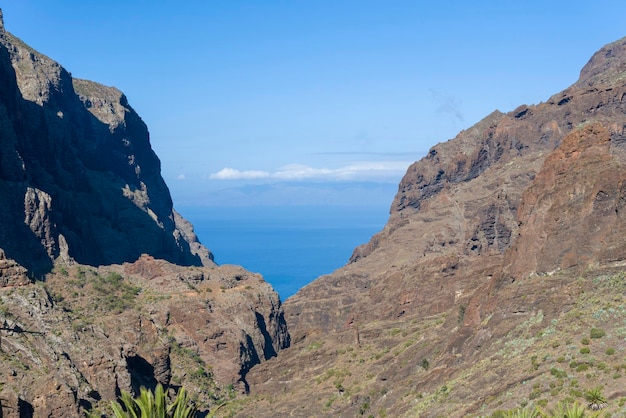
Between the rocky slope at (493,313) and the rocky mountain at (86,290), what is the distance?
6.58 m

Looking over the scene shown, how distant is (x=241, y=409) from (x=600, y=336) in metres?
42.2

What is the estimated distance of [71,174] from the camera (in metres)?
132

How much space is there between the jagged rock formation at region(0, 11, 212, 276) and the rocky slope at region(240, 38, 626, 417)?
2781 centimetres

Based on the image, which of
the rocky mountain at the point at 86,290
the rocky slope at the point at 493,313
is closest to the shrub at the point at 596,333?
the rocky slope at the point at 493,313

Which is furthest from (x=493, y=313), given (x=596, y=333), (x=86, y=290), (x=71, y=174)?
(x=71, y=174)

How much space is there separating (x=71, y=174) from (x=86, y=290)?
2919 centimetres

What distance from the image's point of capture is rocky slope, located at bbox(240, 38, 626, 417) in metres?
64.9

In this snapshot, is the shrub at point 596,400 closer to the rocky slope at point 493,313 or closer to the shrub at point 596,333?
the rocky slope at point 493,313

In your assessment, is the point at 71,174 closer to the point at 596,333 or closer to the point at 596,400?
the point at 596,333

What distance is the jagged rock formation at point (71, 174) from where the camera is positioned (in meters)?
109

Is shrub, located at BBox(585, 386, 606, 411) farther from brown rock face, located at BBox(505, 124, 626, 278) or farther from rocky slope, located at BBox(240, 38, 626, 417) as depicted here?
brown rock face, located at BBox(505, 124, 626, 278)

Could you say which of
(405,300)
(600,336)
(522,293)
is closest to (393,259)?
(405,300)

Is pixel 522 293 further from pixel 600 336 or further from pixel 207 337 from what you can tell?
pixel 207 337

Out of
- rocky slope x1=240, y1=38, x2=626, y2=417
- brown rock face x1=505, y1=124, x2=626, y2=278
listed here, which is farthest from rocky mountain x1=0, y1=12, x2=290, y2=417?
brown rock face x1=505, y1=124, x2=626, y2=278
